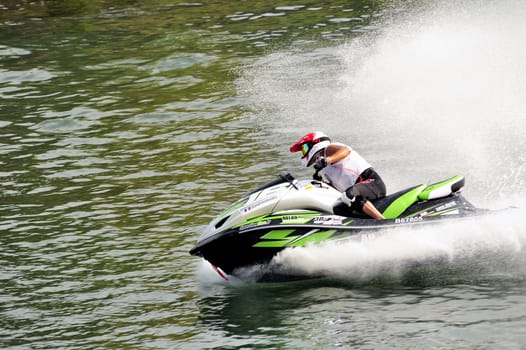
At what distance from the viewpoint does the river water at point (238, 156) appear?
1052 centimetres

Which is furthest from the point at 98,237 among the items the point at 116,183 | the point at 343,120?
the point at 343,120

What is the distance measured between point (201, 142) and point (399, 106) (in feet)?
15.2

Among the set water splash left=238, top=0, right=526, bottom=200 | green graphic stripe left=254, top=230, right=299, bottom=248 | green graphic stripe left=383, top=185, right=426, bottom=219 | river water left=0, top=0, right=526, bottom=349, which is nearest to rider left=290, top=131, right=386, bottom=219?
green graphic stripe left=383, top=185, right=426, bottom=219

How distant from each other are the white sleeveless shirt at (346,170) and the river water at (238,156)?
0.98 m

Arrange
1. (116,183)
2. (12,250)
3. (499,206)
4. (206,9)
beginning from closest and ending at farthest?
(499,206) < (12,250) < (116,183) < (206,9)

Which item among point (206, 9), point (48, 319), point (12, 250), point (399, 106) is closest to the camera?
A: point (48, 319)

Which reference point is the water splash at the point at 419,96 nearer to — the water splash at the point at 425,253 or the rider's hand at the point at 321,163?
the water splash at the point at 425,253

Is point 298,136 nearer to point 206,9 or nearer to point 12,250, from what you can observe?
point 12,250

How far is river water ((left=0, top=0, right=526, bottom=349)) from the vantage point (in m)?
10.5

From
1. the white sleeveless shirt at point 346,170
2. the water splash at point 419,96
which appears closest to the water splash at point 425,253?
the white sleeveless shirt at point 346,170

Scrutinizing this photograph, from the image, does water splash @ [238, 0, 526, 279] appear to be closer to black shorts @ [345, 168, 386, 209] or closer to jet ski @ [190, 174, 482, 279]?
jet ski @ [190, 174, 482, 279]

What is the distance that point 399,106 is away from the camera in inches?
817

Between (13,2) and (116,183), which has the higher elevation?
(13,2)

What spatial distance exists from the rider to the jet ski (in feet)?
0.49
